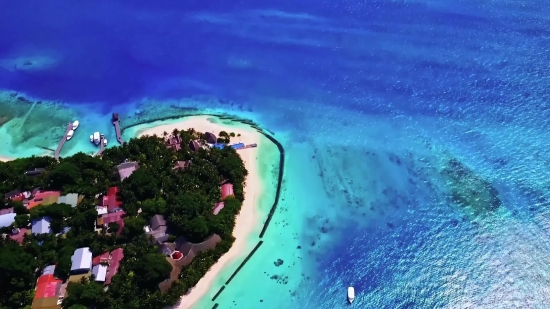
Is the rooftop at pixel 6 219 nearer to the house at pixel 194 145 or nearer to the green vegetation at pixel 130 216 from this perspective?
the green vegetation at pixel 130 216

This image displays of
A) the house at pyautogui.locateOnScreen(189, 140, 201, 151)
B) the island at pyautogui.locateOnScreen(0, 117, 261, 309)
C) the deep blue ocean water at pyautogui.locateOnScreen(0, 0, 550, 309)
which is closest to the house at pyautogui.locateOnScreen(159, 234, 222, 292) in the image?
the island at pyautogui.locateOnScreen(0, 117, 261, 309)

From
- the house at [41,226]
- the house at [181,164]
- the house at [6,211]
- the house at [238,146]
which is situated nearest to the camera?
the house at [41,226]

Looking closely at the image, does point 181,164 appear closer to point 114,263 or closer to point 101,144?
point 101,144

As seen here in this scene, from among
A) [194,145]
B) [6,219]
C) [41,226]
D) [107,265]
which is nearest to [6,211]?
[6,219]

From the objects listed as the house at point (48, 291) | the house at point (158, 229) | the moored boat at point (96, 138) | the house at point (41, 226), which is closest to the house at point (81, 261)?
the house at point (48, 291)

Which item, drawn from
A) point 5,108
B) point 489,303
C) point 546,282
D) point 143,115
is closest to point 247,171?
point 143,115

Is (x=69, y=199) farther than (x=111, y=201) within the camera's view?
No

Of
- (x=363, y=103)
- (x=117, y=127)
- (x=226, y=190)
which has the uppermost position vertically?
(x=363, y=103)
